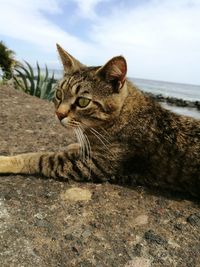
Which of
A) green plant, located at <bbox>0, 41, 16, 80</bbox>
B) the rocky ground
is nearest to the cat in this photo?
the rocky ground

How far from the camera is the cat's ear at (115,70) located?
2962 mm

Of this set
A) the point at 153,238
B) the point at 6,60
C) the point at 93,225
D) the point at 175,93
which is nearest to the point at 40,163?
the point at 93,225

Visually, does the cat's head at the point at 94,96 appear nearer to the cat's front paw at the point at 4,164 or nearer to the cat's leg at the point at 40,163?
the cat's leg at the point at 40,163

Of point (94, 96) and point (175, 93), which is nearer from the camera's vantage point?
point (94, 96)

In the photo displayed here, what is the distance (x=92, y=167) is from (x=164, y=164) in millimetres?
630

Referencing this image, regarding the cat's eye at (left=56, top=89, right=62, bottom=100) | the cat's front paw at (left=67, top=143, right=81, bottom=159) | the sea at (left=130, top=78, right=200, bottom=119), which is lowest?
the sea at (left=130, top=78, right=200, bottom=119)

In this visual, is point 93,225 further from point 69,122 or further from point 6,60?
point 6,60

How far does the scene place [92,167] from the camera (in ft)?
9.88

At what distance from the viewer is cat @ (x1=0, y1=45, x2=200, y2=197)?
296 cm

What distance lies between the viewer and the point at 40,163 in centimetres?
310

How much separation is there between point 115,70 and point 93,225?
4.58 ft

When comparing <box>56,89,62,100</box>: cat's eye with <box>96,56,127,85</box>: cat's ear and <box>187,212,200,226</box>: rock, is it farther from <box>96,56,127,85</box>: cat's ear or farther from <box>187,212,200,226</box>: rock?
<box>187,212,200,226</box>: rock

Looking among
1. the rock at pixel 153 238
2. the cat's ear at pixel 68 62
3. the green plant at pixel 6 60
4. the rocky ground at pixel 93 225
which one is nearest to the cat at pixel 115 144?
the rocky ground at pixel 93 225

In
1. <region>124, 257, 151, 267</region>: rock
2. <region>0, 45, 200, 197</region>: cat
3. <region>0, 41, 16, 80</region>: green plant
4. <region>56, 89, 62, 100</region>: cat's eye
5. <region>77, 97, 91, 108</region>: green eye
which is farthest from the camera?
<region>0, 41, 16, 80</region>: green plant
